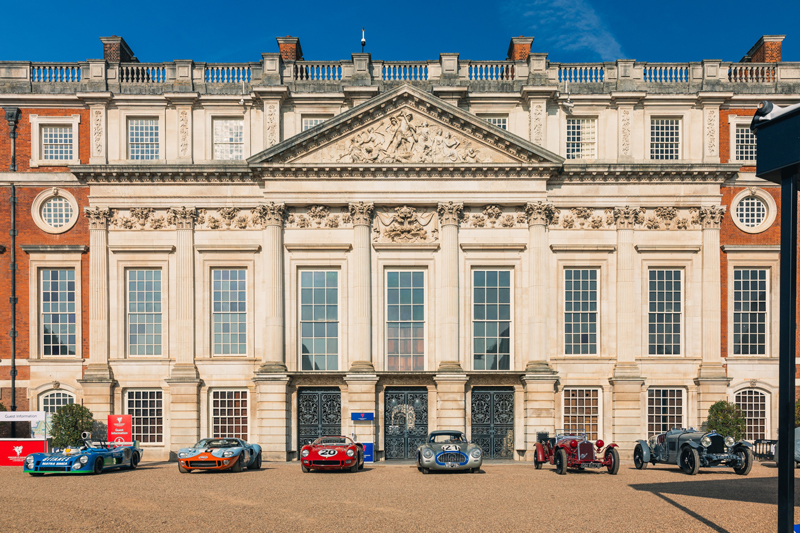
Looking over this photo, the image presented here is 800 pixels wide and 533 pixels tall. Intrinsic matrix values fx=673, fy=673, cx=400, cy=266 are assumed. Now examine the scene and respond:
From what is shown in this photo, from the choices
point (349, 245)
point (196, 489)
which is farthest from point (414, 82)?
point (196, 489)

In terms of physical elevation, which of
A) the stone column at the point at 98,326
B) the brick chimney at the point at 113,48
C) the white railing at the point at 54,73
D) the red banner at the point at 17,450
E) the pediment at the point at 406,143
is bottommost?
the red banner at the point at 17,450

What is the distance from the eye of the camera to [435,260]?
103 feet

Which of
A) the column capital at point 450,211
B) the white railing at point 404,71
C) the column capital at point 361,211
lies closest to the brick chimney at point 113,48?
the white railing at point 404,71

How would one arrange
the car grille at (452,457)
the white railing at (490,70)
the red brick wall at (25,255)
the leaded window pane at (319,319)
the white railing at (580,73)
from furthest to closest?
1. the white railing at (580,73)
2. the white railing at (490,70)
3. the red brick wall at (25,255)
4. the leaded window pane at (319,319)
5. the car grille at (452,457)

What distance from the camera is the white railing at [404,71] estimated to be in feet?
106

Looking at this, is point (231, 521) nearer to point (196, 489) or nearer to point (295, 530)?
point (295, 530)

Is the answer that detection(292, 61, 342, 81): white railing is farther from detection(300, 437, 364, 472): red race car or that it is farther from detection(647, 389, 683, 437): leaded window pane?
detection(647, 389, 683, 437): leaded window pane

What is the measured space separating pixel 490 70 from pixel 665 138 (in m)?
9.06

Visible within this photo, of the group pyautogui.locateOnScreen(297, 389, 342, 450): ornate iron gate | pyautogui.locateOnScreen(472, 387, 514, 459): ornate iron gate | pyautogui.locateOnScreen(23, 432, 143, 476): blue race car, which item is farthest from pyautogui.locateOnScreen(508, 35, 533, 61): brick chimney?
pyautogui.locateOnScreen(23, 432, 143, 476): blue race car

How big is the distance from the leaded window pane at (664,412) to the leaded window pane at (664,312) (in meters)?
2.07

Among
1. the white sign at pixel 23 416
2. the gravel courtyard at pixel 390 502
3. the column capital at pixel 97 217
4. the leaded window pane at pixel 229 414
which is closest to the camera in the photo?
the gravel courtyard at pixel 390 502

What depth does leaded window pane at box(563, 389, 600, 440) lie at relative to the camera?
102ft

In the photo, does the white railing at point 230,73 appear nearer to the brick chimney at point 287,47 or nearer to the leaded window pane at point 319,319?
the brick chimney at point 287,47

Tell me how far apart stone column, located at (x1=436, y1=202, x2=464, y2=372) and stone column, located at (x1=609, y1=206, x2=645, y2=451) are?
744cm
